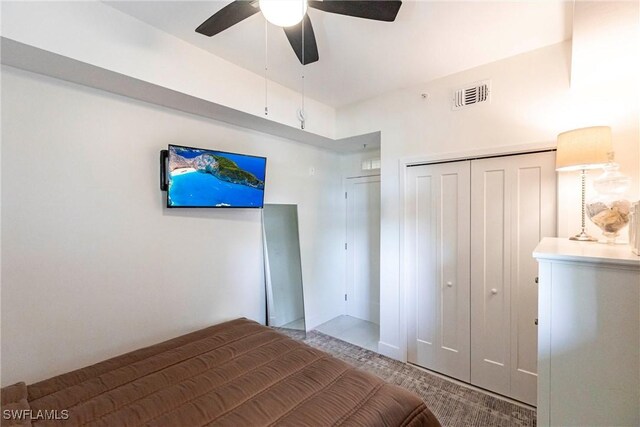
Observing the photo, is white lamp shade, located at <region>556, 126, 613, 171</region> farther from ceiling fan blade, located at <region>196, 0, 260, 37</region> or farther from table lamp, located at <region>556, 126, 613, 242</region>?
ceiling fan blade, located at <region>196, 0, 260, 37</region>

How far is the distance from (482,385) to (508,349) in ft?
1.38

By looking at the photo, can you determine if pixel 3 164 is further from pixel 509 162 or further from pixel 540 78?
pixel 540 78

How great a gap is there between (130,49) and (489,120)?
9.20ft

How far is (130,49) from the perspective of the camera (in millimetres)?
1844

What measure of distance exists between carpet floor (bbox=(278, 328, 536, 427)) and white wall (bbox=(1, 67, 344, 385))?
1361 mm

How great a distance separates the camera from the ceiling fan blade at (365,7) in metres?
1.36

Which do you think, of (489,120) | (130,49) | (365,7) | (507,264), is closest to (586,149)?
(489,120)

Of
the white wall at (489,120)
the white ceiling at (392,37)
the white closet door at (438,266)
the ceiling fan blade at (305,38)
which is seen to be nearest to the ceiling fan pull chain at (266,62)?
the white ceiling at (392,37)

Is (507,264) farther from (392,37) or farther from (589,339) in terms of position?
(392,37)

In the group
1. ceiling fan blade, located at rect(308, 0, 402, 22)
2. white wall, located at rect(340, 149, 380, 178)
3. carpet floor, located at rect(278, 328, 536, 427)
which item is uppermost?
ceiling fan blade, located at rect(308, 0, 402, 22)

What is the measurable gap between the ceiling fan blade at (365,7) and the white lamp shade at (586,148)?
134cm

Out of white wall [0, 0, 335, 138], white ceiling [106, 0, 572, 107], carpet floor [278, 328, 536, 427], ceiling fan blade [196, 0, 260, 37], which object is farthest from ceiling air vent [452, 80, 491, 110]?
carpet floor [278, 328, 536, 427]

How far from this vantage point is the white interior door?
3.80 m

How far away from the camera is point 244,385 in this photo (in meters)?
1.44
